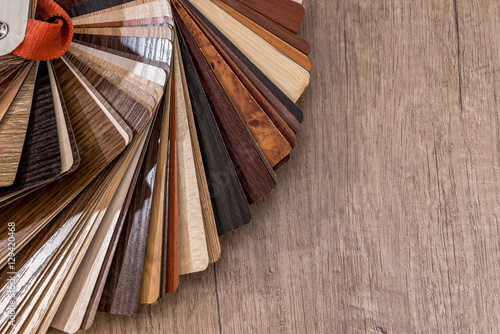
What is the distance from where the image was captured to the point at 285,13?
93cm

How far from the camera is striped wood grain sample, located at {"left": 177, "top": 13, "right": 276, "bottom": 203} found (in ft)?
2.87

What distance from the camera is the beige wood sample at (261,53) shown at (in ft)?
2.90

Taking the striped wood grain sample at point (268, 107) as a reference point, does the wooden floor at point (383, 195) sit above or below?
below

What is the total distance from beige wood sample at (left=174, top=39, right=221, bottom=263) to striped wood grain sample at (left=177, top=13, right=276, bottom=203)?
1.9 inches

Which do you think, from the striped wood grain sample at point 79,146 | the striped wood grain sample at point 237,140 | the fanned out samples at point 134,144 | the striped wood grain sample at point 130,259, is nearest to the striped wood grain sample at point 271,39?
the fanned out samples at point 134,144

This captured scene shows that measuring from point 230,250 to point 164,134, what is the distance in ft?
1.04

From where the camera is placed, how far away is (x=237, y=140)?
894 millimetres

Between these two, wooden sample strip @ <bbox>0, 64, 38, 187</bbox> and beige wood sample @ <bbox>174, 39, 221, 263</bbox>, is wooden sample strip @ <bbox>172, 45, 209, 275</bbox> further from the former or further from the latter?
wooden sample strip @ <bbox>0, 64, 38, 187</bbox>

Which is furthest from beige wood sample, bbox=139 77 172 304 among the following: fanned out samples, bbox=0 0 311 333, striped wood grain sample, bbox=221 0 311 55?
striped wood grain sample, bbox=221 0 311 55

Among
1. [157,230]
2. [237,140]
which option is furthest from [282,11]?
[157,230]

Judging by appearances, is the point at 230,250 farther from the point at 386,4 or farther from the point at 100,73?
the point at 386,4

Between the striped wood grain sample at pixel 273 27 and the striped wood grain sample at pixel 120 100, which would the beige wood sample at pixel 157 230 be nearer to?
the striped wood grain sample at pixel 120 100

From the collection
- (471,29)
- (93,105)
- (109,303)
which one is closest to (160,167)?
(93,105)

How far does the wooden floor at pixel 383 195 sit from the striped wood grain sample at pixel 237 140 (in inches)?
3.7
